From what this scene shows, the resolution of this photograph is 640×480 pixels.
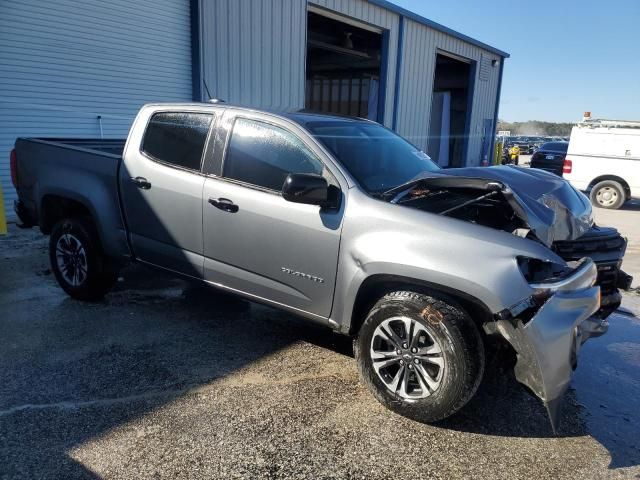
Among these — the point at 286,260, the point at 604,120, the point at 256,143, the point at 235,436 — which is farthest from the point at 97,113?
A: the point at 604,120

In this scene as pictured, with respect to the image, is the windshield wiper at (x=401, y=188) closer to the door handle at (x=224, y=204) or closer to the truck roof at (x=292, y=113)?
the truck roof at (x=292, y=113)

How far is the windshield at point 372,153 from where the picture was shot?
3539 millimetres

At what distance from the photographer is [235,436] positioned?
291 cm

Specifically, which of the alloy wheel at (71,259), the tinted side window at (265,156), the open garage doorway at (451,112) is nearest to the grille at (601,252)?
the tinted side window at (265,156)

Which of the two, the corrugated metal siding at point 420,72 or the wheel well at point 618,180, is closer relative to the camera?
the wheel well at point 618,180

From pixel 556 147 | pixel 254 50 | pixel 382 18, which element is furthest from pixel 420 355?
pixel 556 147

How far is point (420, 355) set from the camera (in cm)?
303

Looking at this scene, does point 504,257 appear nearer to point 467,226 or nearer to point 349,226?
point 467,226

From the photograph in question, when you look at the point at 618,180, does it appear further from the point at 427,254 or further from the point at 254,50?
the point at 427,254

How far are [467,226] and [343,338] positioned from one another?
1812 millimetres

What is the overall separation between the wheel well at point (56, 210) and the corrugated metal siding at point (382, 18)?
863 cm

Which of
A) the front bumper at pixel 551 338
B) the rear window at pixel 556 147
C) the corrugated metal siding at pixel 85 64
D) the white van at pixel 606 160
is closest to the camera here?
the front bumper at pixel 551 338

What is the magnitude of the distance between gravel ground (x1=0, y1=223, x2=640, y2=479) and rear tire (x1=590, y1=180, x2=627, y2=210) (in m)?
10.4

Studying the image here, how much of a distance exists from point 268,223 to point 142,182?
1369 mm
